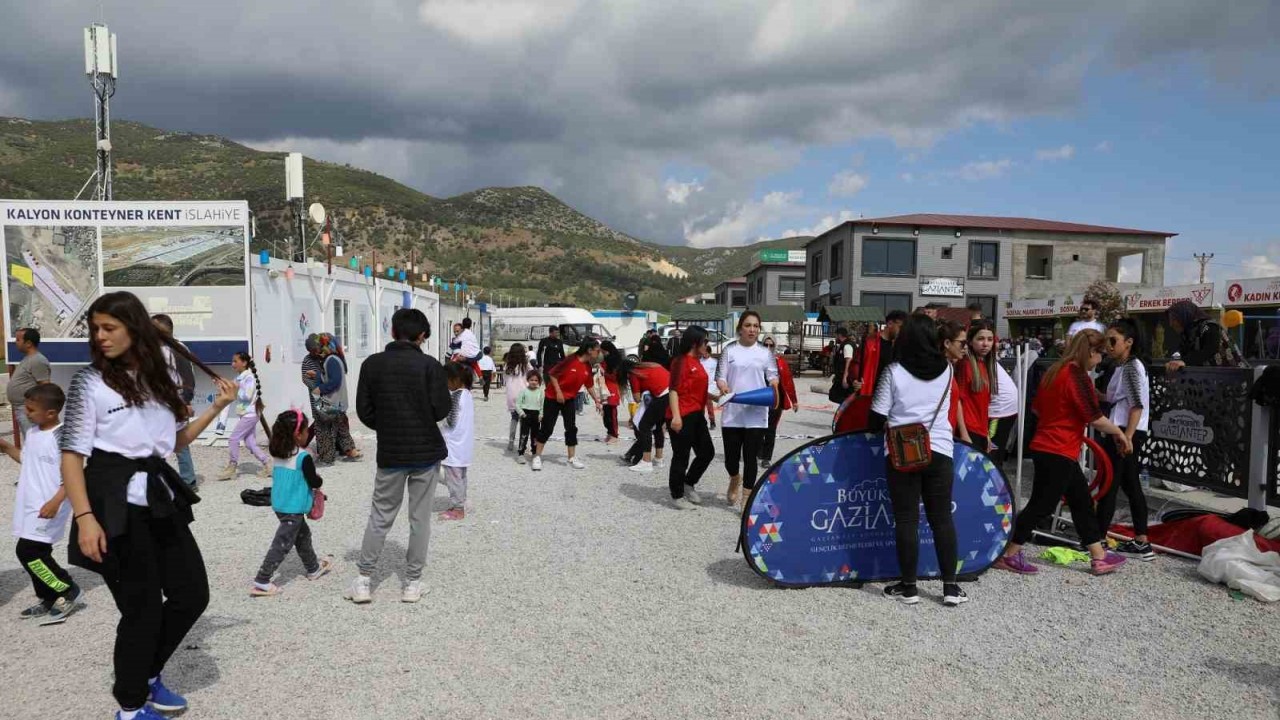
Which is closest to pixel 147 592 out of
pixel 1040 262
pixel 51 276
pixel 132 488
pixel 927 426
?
pixel 132 488

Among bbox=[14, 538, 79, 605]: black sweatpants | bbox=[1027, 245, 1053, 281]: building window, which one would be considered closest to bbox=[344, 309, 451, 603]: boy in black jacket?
bbox=[14, 538, 79, 605]: black sweatpants

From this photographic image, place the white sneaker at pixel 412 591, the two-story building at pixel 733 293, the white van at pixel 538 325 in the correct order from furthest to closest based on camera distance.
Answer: the two-story building at pixel 733 293, the white van at pixel 538 325, the white sneaker at pixel 412 591

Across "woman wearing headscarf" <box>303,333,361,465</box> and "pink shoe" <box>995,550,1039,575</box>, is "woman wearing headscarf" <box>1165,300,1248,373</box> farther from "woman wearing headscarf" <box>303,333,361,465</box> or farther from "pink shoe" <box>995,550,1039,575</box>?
"woman wearing headscarf" <box>303,333,361,465</box>

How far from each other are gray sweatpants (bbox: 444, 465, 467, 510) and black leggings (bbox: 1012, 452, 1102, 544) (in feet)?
15.1

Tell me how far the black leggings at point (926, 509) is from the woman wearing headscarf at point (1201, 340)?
377 centimetres

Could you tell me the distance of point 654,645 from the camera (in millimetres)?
3980

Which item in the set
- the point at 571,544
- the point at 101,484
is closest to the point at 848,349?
the point at 571,544

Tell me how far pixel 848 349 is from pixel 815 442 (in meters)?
8.31

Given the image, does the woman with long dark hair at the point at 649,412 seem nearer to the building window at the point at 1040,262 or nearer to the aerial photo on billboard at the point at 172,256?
the aerial photo on billboard at the point at 172,256

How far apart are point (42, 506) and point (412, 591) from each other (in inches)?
82.6

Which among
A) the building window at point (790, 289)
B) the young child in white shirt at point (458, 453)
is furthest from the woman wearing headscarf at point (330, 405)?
the building window at point (790, 289)

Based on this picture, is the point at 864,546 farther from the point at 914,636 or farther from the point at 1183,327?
the point at 1183,327

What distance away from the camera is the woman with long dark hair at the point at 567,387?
9.28m

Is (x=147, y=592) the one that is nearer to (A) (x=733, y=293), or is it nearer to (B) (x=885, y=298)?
(B) (x=885, y=298)
